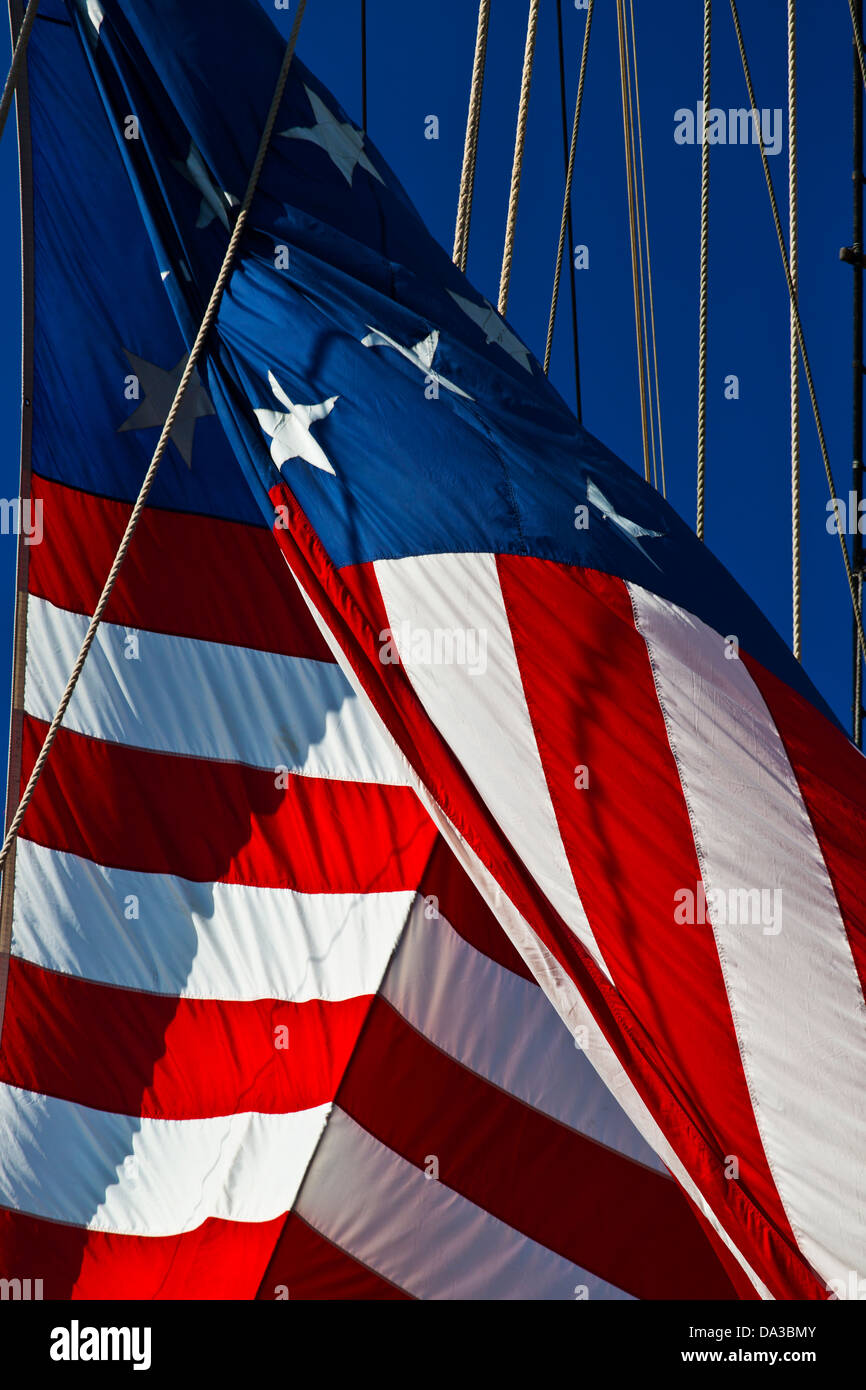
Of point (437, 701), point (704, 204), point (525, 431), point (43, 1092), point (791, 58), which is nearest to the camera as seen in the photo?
point (437, 701)

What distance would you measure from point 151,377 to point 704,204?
242 cm

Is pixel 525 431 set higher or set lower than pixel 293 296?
lower

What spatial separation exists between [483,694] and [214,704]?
203 cm

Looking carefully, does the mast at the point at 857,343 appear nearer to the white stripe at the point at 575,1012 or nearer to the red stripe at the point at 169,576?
the red stripe at the point at 169,576

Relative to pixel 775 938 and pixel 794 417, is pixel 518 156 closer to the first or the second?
pixel 794 417

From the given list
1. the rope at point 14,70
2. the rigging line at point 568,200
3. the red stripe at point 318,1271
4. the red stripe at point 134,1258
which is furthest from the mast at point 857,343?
the rope at point 14,70

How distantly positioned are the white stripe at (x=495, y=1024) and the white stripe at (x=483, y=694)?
5.72 ft

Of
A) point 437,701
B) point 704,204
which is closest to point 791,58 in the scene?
point 704,204

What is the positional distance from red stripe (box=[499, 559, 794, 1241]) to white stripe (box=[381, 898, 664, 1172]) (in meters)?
1.78

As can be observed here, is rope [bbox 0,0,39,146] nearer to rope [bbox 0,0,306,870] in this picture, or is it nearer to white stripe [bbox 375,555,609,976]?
rope [bbox 0,0,306,870]

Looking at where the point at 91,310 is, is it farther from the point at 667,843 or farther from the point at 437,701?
the point at 667,843

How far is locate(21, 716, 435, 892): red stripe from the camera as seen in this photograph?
465cm

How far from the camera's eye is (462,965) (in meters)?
4.62

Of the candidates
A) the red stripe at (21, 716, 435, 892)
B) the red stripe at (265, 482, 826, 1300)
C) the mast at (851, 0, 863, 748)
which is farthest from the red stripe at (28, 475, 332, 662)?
the mast at (851, 0, 863, 748)
